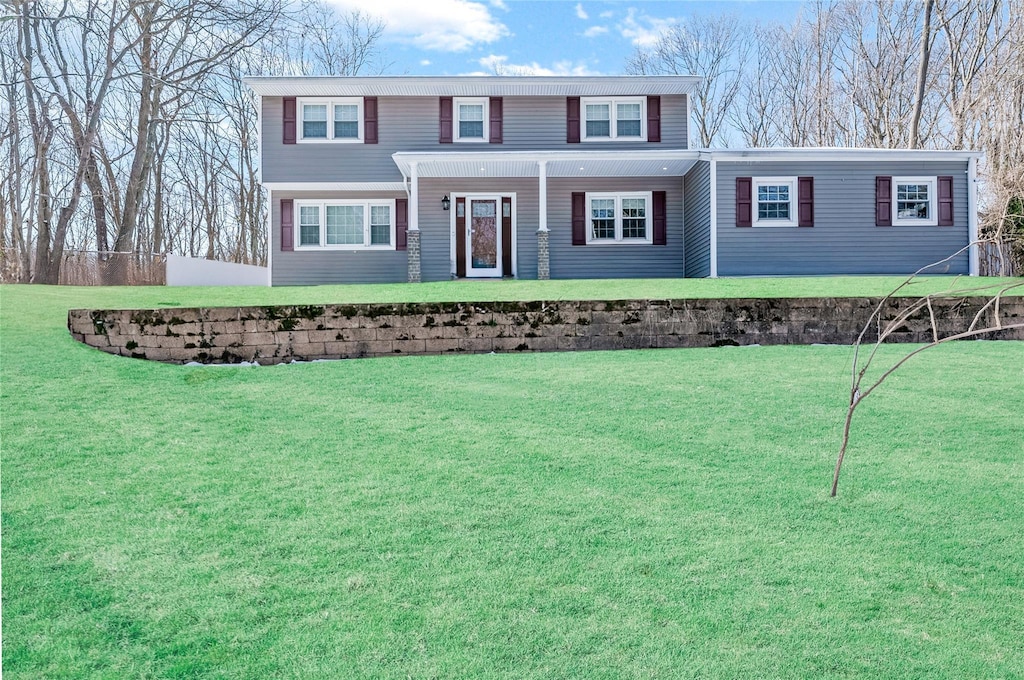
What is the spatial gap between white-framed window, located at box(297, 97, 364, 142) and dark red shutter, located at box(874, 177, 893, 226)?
11372mm

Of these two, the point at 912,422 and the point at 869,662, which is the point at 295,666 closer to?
the point at 869,662

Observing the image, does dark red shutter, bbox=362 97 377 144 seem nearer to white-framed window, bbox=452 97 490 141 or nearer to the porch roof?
the porch roof

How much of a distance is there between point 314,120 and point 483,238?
4669 mm

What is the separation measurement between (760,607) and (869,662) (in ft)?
1.19

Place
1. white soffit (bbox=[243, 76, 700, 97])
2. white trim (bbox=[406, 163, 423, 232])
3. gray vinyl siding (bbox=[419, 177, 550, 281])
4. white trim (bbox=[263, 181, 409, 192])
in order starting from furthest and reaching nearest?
1. gray vinyl siding (bbox=[419, 177, 550, 281])
2. white trim (bbox=[263, 181, 409, 192])
3. white soffit (bbox=[243, 76, 700, 97])
4. white trim (bbox=[406, 163, 423, 232])

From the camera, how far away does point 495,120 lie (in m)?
16.2

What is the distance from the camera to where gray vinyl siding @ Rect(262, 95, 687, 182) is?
1589 cm

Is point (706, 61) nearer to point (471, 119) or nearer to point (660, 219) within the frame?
point (660, 219)

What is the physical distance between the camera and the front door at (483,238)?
52.8ft

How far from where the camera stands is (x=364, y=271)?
52.7ft

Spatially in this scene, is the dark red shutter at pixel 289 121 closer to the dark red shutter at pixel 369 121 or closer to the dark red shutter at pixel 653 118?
the dark red shutter at pixel 369 121

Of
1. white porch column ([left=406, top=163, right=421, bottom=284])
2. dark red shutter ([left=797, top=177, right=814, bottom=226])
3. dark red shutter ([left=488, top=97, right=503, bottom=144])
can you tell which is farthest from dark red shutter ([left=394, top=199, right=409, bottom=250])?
dark red shutter ([left=797, top=177, right=814, bottom=226])

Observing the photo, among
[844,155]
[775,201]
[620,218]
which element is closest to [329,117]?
[620,218]

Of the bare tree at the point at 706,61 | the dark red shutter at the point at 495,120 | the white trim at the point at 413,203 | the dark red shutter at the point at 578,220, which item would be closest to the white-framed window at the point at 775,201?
the dark red shutter at the point at 578,220
